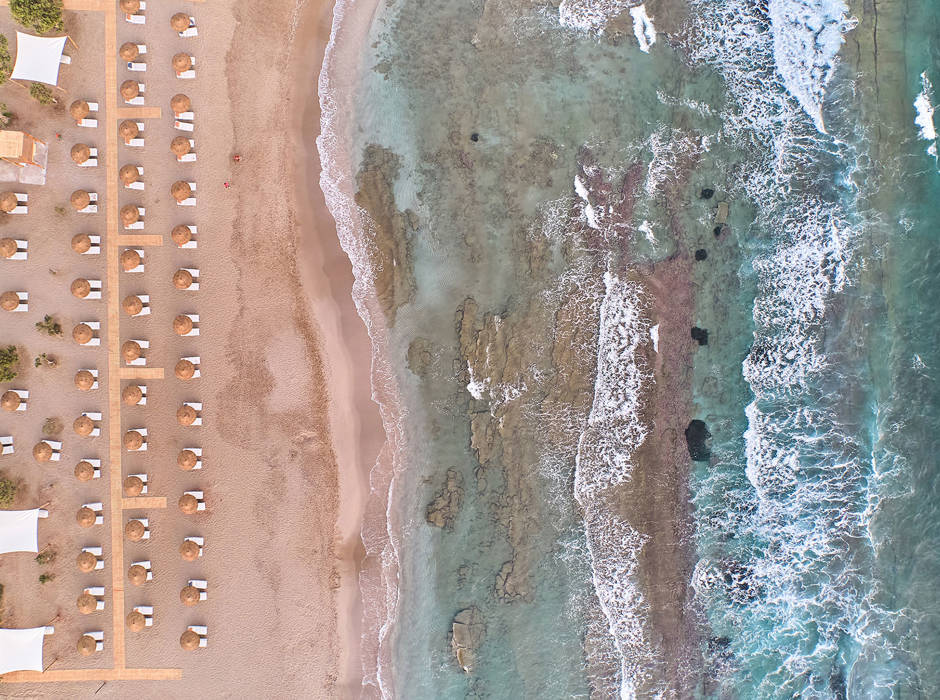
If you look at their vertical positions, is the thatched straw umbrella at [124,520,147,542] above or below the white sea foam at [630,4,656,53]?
below

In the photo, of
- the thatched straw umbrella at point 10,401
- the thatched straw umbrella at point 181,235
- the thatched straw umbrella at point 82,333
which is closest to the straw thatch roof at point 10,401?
the thatched straw umbrella at point 10,401

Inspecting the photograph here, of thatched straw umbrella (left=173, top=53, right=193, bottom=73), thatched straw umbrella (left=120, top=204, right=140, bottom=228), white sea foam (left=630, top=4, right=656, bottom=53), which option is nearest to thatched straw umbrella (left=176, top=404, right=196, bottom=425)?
thatched straw umbrella (left=120, top=204, right=140, bottom=228)

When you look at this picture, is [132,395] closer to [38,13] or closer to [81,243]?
[81,243]

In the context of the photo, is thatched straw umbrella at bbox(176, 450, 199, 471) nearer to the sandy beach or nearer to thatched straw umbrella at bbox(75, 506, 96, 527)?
the sandy beach

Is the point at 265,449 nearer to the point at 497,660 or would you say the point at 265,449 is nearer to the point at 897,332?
the point at 497,660

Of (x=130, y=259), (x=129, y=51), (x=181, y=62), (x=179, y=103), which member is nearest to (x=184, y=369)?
(x=130, y=259)

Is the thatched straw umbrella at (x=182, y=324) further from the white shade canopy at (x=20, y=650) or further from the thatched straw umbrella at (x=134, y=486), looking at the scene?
the white shade canopy at (x=20, y=650)

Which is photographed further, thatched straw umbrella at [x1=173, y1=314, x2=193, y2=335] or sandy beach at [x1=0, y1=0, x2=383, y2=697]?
sandy beach at [x1=0, y1=0, x2=383, y2=697]
